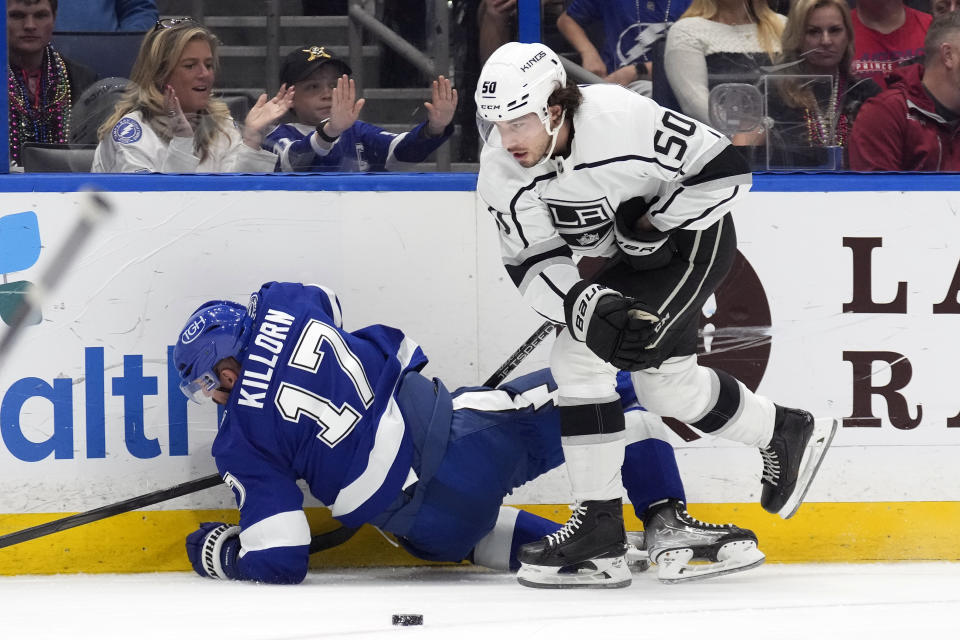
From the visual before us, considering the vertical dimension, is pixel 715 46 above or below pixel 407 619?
above

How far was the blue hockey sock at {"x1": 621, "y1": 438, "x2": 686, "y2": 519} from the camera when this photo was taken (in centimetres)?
295

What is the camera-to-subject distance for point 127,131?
321 centimetres

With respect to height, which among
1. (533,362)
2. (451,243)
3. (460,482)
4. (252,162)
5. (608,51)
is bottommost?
(460,482)

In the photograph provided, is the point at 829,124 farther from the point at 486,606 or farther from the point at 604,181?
the point at 486,606

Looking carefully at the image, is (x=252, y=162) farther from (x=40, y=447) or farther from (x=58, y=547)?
(x=58, y=547)

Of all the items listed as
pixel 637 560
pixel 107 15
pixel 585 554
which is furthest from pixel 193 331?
pixel 637 560

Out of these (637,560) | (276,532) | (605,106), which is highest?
(605,106)

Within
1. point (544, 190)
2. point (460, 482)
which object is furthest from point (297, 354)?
point (544, 190)

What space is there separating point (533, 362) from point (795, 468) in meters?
0.71

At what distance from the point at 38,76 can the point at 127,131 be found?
0.85 feet

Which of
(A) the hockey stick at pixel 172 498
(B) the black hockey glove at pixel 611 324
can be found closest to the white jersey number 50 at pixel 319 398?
(A) the hockey stick at pixel 172 498

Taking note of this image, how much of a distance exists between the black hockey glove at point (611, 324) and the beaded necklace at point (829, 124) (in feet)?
3.06

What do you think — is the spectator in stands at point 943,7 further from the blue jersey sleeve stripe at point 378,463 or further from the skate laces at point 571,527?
the blue jersey sleeve stripe at point 378,463

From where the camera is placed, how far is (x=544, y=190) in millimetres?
2684
